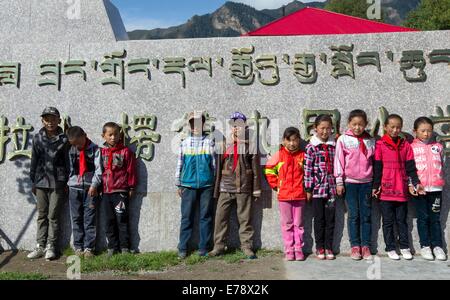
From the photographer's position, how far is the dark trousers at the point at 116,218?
4.28m

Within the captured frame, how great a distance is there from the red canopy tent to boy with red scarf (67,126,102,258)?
191 inches

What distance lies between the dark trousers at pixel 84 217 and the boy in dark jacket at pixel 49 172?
0.17 metres

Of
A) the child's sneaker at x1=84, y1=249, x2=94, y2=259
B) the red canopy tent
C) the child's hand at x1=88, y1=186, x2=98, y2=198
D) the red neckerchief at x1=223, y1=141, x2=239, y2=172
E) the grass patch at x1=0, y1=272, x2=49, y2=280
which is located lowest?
A: the grass patch at x1=0, y1=272, x2=49, y2=280

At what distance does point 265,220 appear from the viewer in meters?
4.32

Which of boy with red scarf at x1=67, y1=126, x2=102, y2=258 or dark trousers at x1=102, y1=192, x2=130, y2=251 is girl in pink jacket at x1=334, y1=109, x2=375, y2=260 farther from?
boy with red scarf at x1=67, y1=126, x2=102, y2=258

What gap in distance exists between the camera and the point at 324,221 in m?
4.08

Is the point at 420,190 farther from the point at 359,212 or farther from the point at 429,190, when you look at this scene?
the point at 359,212

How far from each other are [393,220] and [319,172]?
0.86 metres

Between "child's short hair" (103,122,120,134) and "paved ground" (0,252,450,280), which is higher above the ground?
"child's short hair" (103,122,120,134)

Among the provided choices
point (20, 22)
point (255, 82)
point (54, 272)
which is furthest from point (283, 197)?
point (20, 22)

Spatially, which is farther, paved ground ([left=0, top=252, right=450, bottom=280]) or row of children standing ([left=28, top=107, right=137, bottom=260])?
row of children standing ([left=28, top=107, right=137, bottom=260])

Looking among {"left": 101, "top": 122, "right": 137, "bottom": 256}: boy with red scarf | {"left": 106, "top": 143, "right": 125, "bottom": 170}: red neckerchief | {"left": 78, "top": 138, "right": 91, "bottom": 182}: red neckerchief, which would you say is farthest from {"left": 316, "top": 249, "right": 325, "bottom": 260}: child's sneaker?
{"left": 78, "top": 138, "right": 91, "bottom": 182}: red neckerchief

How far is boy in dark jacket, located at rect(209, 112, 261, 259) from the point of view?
413 centimetres

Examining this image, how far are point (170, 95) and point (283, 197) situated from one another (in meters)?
1.61
